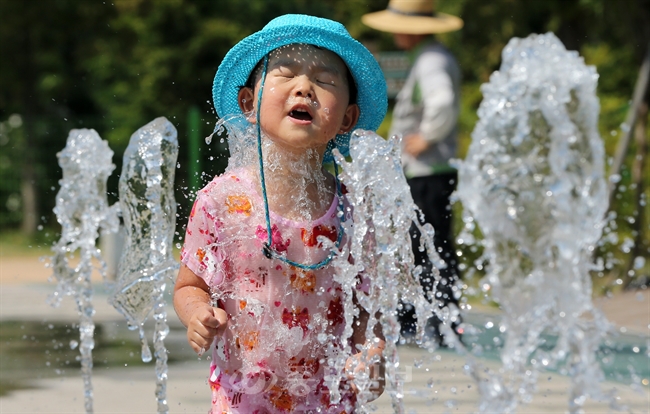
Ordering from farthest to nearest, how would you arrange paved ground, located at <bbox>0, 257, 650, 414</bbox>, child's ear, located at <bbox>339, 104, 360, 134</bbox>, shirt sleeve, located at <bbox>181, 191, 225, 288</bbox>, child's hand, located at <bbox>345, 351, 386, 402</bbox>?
paved ground, located at <bbox>0, 257, 650, 414</bbox> < child's ear, located at <bbox>339, 104, 360, 134</bbox> < shirt sleeve, located at <bbox>181, 191, 225, 288</bbox> < child's hand, located at <bbox>345, 351, 386, 402</bbox>

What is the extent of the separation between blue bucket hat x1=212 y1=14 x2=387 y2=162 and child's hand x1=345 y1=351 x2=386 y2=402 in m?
0.62

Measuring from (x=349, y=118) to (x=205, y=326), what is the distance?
0.80m

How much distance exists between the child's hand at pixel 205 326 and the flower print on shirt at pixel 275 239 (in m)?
0.26

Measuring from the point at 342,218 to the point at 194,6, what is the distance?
15238mm

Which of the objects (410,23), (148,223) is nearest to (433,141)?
(410,23)

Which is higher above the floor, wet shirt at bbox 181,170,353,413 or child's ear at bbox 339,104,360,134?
child's ear at bbox 339,104,360,134

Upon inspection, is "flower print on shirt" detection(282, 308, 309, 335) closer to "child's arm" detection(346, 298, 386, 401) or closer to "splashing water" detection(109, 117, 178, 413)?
"child's arm" detection(346, 298, 386, 401)

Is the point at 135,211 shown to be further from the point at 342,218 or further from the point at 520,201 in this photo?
the point at 520,201

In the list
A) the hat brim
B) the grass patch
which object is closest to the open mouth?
the hat brim

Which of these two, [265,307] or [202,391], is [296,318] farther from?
[202,391]

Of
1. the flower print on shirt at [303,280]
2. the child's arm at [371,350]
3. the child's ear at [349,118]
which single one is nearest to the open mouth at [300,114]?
the child's ear at [349,118]

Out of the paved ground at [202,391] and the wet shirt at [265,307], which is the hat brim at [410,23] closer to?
the paved ground at [202,391]

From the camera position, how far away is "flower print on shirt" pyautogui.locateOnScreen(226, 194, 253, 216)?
287 centimetres

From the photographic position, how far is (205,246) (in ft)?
9.29
